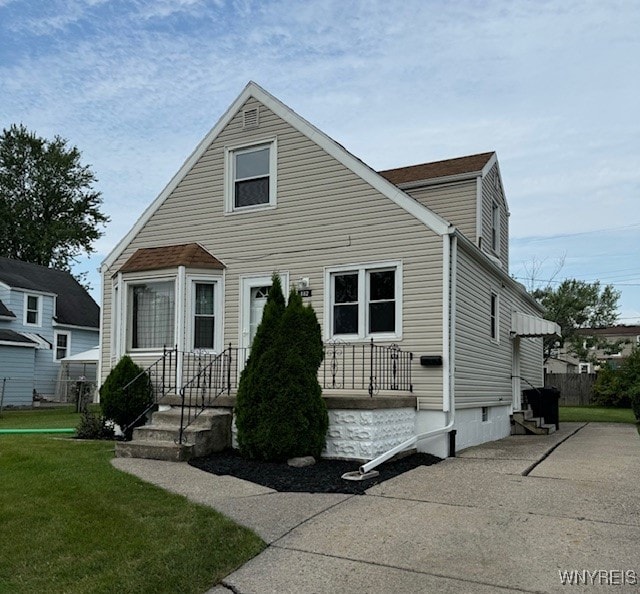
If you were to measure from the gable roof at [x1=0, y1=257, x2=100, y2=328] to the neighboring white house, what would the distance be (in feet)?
55.0

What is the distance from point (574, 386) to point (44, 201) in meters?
34.7

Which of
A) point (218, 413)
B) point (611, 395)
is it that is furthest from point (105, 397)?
point (611, 395)

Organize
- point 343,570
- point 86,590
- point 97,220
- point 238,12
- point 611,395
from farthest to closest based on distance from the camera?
point 97,220
point 611,395
point 238,12
point 343,570
point 86,590

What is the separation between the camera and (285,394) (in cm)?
901

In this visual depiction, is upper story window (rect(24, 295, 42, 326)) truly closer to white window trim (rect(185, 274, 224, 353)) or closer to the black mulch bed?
white window trim (rect(185, 274, 224, 353))

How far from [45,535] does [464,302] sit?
25.6 ft

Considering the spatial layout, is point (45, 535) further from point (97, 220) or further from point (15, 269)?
point (97, 220)

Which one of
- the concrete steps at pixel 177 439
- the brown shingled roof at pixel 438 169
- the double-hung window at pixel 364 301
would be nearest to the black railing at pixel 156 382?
the concrete steps at pixel 177 439

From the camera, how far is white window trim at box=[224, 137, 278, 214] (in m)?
12.4

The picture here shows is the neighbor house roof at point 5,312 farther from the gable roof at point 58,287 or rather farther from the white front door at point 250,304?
the white front door at point 250,304

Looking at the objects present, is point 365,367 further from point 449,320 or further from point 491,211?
point 491,211

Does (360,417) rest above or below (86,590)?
above

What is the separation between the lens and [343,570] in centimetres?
491
